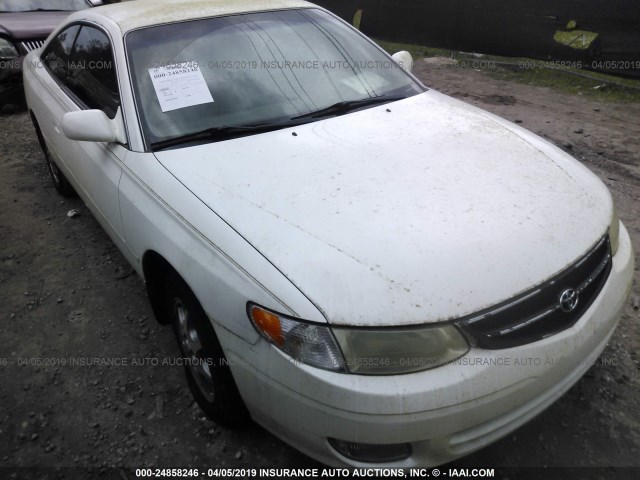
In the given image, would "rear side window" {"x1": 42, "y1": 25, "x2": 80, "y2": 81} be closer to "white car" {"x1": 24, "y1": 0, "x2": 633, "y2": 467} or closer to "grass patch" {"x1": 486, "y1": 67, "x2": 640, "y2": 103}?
"white car" {"x1": 24, "y1": 0, "x2": 633, "y2": 467}

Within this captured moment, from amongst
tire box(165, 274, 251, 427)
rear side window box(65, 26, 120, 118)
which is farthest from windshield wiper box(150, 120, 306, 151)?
tire box(165, 274, 251, 427)

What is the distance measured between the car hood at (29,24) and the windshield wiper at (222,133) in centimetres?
526

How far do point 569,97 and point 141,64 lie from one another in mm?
5644

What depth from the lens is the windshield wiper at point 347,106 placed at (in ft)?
7.75

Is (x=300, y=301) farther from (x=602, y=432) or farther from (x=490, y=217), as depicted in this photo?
(x=602, y=432)

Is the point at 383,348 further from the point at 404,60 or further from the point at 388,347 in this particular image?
the point at 404,60

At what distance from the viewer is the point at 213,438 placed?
2.09m

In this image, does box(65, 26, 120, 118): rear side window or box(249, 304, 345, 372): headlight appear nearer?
box(249, 304, 345, 372): headlight

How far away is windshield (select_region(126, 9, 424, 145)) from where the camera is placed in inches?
89.1

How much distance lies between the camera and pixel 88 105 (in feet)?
9.12

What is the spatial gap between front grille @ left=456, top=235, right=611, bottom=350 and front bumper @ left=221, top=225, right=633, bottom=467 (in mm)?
32

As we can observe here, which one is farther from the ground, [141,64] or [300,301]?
[141,64]

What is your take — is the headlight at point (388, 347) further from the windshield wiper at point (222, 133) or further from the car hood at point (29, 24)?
the car hood at point (29, 24)

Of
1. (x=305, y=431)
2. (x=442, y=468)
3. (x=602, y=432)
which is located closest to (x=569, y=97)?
(x=602, y=432)
